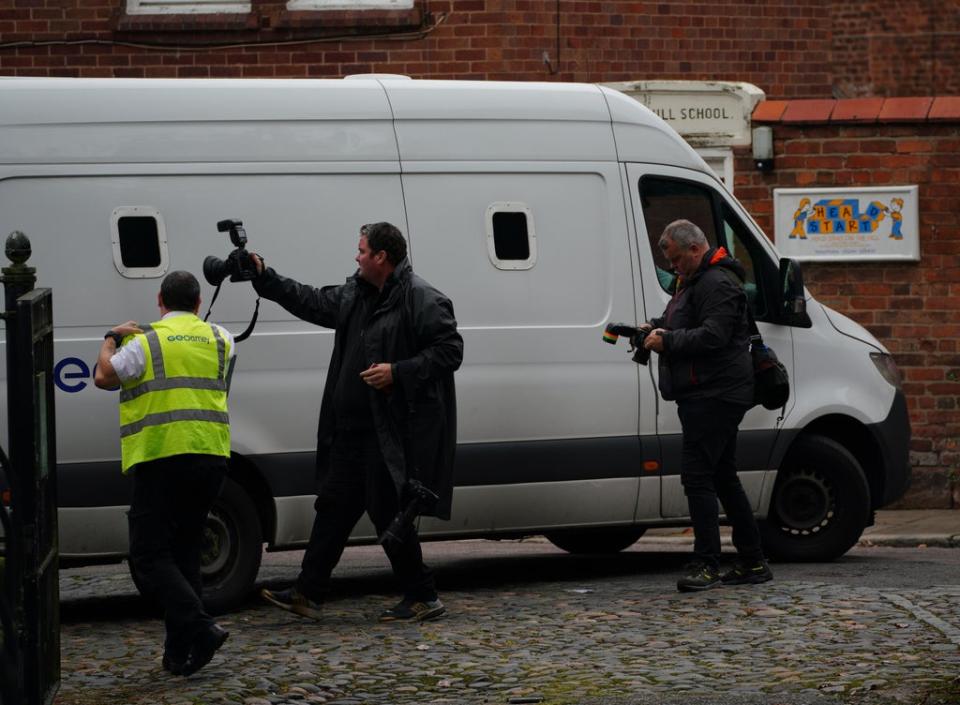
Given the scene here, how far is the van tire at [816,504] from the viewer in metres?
9.66

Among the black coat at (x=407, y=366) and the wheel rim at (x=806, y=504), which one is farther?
the wheel rim at (x=806, y=504)

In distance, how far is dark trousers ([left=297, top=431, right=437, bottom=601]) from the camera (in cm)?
783

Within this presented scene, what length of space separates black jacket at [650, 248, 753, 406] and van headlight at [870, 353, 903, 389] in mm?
1457

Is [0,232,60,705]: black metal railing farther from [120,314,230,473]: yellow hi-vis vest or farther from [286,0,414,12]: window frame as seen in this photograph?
[286,0,414,12]: window frame

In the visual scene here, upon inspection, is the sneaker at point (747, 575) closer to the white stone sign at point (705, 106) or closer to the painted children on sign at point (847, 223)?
the painted children on sign at point (847, 223)

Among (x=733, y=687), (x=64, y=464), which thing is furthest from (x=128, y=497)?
(x=733, y=687)

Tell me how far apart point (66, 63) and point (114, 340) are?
7.92 m

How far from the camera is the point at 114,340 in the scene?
696 centimetres

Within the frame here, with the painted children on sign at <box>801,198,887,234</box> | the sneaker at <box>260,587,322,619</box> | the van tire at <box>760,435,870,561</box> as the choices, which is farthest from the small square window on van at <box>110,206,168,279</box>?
the painted children on sign at <box>801,198,887,234</box>

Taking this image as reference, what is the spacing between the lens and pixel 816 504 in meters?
9.74

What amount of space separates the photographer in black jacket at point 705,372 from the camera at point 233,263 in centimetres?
195

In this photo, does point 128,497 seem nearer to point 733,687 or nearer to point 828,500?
point 733,687

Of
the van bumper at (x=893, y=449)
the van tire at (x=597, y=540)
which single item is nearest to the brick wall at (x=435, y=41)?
the van tire at (x=597, y=540)

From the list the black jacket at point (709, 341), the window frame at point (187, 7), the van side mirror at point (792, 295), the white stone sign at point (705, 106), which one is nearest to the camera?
the black jacket at point (709, 341)
